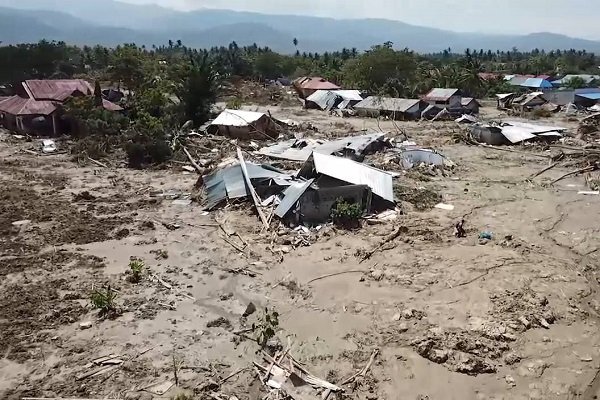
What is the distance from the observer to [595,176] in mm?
20359

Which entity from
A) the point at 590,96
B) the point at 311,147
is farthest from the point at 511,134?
the point at 590,96

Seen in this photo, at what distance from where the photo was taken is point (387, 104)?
130 ft

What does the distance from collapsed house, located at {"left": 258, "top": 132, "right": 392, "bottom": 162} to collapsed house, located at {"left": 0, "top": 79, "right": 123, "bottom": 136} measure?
36.8ft

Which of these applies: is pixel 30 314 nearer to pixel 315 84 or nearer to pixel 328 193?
pixel 328 193

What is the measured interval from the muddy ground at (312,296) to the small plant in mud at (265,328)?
0.64 feet

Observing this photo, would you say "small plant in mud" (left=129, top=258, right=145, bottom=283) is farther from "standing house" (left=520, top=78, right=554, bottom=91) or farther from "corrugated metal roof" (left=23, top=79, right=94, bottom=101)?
"standing house" (left=520, top=78, right=554, bottom=91)

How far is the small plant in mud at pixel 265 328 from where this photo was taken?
9.30 m

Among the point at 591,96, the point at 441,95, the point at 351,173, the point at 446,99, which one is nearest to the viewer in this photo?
the point at 351,173

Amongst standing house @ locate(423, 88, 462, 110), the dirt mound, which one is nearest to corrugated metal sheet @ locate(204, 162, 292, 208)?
the dirt mound

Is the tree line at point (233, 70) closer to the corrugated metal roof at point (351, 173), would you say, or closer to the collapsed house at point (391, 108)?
the collapsed house at point (391, 108)

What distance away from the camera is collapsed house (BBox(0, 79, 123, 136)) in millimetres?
27797

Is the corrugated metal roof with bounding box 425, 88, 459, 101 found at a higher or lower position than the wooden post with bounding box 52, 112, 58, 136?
higher

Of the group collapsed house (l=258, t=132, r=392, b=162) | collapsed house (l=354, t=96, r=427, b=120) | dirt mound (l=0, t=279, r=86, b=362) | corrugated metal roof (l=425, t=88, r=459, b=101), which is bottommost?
dirt mound (l=0, t=279, r=86, b=362)

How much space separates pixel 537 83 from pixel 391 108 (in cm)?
2559
